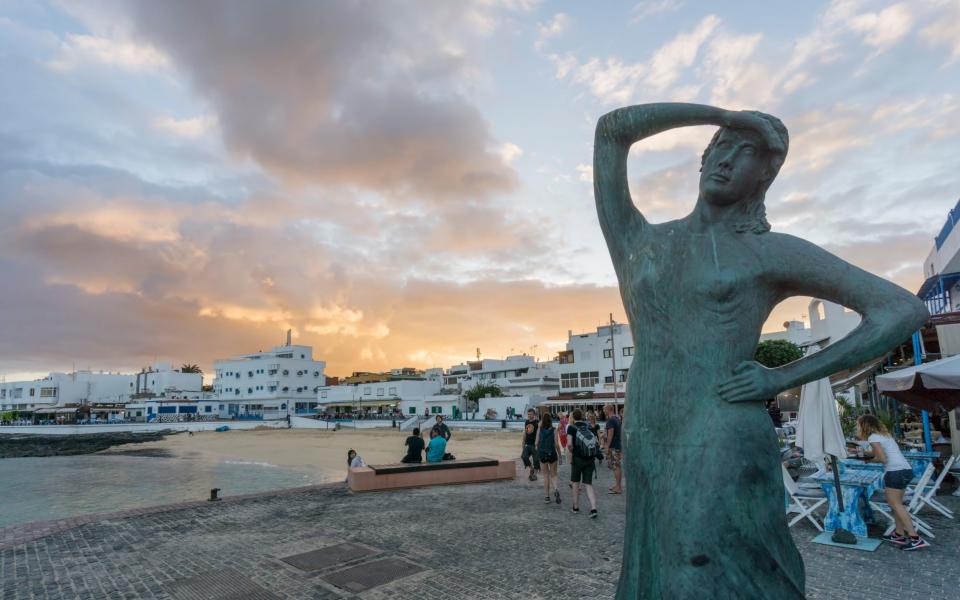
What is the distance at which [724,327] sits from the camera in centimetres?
191

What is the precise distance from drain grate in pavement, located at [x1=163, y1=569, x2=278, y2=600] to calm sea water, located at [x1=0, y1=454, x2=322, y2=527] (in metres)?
10.7

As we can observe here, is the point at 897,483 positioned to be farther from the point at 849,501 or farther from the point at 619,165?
the point at 619,165

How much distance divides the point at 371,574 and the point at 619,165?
5.32m

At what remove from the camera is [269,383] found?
75938 millimetres

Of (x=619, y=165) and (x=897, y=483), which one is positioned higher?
(x=619, y=165)

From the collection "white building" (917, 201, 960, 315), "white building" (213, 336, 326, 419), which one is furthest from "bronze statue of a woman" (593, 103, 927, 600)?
"white building" (213, 336, 326, 419)

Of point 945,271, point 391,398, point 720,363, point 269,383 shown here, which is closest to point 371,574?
point 720,363

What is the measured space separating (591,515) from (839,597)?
150 inches

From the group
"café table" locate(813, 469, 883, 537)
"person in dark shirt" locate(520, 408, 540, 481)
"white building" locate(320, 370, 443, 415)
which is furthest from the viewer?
"white building" locate(320, 370, 443, 415)

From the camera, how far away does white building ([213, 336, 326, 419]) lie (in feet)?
248

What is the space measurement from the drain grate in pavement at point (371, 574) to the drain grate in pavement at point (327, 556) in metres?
0.35

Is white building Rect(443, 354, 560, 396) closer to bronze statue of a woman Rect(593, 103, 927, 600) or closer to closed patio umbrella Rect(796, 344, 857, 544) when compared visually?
closed patio umbrella Rect(796, 344, 857, 544)

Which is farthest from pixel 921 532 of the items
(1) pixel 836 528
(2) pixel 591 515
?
(2) pixel 591 515

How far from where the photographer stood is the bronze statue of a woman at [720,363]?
5.82 feet
